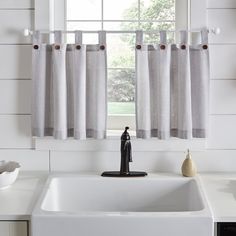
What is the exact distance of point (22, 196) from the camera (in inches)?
82.1

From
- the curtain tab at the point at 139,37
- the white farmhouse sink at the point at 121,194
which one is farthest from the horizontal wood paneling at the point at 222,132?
the curtain tab at the point at 139,37

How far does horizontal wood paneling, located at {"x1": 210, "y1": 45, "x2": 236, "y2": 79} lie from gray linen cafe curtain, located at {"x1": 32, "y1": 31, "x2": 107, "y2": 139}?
1.67 feet

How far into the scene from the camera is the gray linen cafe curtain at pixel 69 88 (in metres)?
2.34

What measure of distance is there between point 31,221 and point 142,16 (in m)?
1.19

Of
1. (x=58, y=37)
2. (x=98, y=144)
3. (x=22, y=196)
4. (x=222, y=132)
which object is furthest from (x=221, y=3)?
(x=22, y=196)

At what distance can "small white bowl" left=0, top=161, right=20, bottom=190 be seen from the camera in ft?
7.02

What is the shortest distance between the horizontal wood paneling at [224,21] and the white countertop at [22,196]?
1.04 metres

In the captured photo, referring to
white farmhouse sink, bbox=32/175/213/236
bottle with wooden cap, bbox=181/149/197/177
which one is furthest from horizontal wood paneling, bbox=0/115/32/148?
bottle with wooden cap, bbox=181/149/197/177

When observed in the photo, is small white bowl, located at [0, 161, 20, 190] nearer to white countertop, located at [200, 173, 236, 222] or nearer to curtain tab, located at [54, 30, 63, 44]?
curtain tab, located at [54, 30, 63, 44]

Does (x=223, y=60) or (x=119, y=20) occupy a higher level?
(x=119, y=20)

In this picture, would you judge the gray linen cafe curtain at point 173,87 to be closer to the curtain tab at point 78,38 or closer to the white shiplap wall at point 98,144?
the white shiplap wall at point 98,144

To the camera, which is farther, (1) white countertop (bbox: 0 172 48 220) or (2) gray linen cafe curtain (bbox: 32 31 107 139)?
(2) gray linen cafe curtain (bbox: 32 31 107 139)

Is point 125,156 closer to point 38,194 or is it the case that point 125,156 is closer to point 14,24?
point 38,194

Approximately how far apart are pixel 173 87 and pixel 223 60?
0.27m
